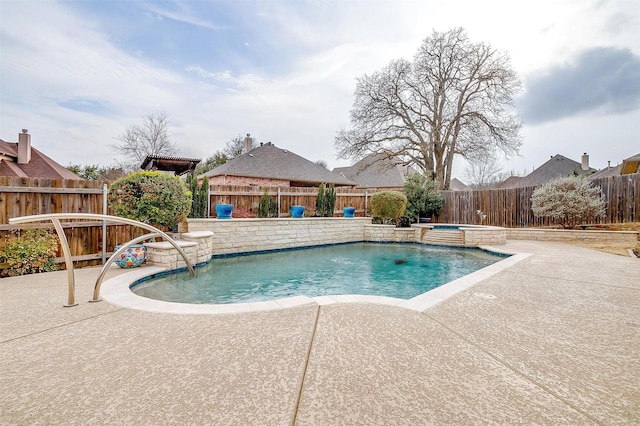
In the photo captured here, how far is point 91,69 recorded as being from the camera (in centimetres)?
985

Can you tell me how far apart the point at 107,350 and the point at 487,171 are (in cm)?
3731

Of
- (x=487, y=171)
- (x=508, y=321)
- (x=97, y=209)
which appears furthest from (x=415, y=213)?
(x=487, y=171)

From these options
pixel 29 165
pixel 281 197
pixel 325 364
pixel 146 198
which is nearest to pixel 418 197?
pixel 281 197

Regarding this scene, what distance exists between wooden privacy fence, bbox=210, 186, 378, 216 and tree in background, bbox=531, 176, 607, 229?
299 inches

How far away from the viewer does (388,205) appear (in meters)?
11.9

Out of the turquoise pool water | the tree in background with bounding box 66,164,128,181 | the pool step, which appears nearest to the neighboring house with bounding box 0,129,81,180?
the tree in background with bounding box 66,164,128,181

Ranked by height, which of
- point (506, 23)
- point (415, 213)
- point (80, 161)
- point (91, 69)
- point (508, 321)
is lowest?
point (508, 321)

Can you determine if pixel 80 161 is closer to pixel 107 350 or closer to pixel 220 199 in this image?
pixel 220 199

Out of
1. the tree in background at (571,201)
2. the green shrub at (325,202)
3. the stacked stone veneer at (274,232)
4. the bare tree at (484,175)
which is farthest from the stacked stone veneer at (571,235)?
the bare tree at (484,175)

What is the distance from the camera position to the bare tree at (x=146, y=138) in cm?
2427

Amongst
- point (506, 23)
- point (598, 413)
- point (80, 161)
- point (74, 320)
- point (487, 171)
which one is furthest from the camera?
point (487, 171)

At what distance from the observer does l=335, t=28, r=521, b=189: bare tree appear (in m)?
16.7

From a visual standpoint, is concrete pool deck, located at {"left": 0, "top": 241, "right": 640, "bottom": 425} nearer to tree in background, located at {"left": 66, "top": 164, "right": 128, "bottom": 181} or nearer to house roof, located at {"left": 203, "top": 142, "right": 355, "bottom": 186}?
house roof, located at {"left": 203, "top": 142, "right": 355, "bottom": 186}

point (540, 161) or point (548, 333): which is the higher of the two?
point (540, 161)
